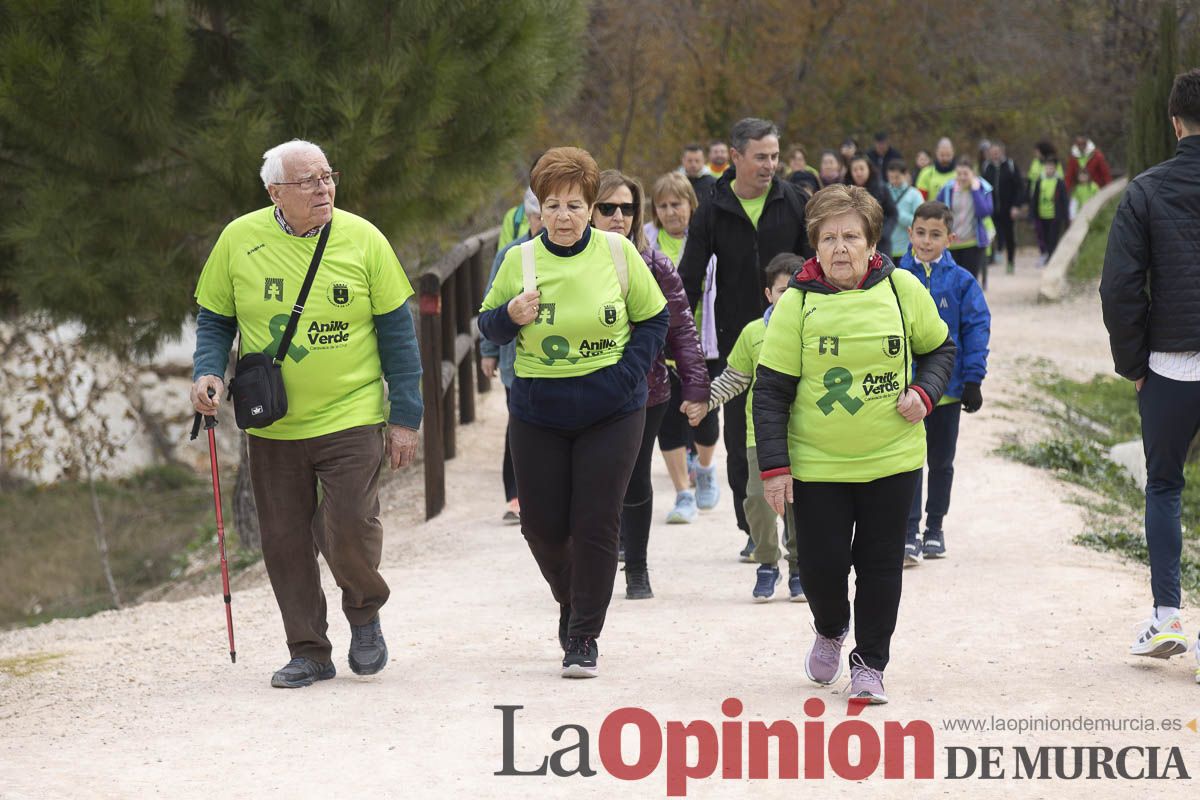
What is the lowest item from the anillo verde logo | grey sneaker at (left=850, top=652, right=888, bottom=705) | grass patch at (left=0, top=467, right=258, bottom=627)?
grass patch at (left=0, top=467, right=258, bottom=627)

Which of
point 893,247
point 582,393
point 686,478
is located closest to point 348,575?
point 582,393

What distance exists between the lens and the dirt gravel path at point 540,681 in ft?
14.6

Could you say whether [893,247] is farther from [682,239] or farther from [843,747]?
Result: [843,747]

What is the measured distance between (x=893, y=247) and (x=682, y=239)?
246 inches

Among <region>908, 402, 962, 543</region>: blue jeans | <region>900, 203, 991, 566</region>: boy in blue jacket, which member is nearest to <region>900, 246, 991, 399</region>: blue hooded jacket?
<region>900, 203, 991, 566</region>: boy in blue jacket

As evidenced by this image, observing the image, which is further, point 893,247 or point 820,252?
point 893,247

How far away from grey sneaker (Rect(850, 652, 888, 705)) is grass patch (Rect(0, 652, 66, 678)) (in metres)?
3.22

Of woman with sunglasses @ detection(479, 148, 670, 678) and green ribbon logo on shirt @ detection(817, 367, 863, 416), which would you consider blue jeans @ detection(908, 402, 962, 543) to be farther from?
green ribbon logo on shirt @ detection(817, 367, 863, 416)

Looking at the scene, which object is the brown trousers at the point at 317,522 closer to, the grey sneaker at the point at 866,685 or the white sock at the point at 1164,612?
the grey sneaker at the point at 866,685

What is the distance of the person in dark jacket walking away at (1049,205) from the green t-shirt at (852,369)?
63.3 feet

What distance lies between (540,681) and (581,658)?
0.16 meters

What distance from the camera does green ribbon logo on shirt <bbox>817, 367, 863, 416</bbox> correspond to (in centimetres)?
480

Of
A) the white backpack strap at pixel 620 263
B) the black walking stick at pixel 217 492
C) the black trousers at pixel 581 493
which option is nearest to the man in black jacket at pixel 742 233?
the black trousers at pixel 581 493

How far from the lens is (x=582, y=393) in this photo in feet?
17.1
